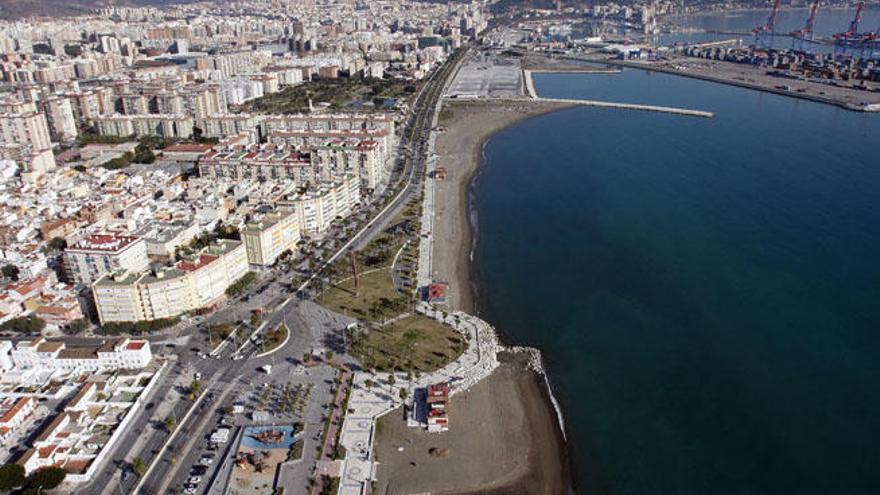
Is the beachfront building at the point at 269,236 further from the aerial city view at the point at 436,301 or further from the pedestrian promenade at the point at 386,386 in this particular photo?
the pedestrian promenade at the point at 386,386

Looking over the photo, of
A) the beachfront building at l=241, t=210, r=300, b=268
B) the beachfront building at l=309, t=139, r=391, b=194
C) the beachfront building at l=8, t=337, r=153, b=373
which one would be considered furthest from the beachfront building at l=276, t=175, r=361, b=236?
the beachfront building at l=8, t=337, r=153, b=373

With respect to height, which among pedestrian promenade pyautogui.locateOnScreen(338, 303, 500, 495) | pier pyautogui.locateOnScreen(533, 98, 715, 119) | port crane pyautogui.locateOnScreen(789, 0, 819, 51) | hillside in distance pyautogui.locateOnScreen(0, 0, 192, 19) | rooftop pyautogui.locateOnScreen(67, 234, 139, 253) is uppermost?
hillside in distance pyautogui.locateOnScreen(0, 0, 192, 19)

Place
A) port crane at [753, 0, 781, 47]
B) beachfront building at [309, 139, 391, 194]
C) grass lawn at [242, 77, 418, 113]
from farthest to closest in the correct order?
port crane at [753, 0, 781, 47], grass lawn at [242, 77, 418, 113], beachfront building at [309, 139, 391, 194]

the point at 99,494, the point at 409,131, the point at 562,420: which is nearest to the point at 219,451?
the point at 99,494

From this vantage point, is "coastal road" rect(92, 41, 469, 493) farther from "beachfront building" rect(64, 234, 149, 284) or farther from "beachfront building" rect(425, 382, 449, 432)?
"beachfront building" rect(64, 234, 149, 284)

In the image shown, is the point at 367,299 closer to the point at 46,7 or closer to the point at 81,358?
the point at 81,358

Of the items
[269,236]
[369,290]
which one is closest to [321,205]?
[269,236]

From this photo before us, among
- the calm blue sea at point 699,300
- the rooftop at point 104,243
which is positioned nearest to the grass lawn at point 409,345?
the calm blue sea at point 699,300
